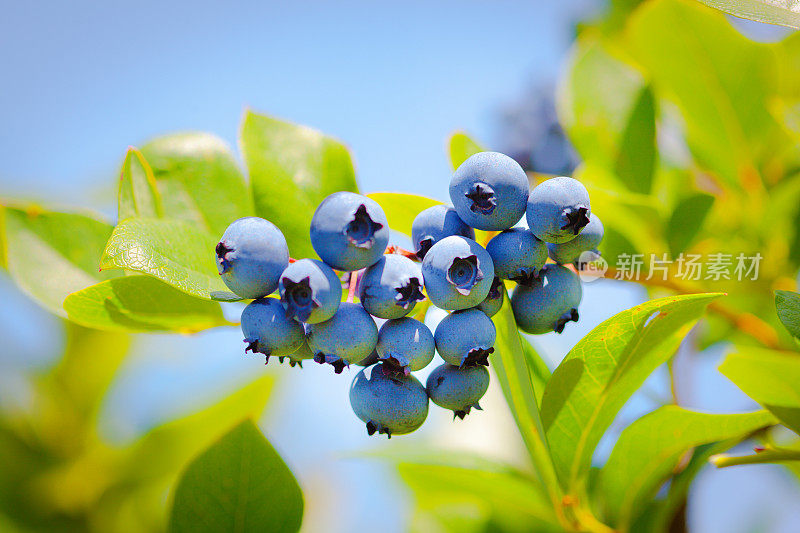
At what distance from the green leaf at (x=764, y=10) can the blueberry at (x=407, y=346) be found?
0.59 meters

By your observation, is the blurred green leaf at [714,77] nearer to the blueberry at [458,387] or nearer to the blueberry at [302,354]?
the blueberry at [458,387]

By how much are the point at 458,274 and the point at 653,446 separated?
1.86ft

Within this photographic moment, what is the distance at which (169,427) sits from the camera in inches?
73.7

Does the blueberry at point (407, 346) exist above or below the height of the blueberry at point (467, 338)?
below

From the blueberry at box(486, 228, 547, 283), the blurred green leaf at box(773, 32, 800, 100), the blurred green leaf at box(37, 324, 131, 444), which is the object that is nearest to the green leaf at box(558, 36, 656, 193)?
the blurred green leaf at box(773, 32, 800, 100)

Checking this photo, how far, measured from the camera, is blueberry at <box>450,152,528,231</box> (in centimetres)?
86

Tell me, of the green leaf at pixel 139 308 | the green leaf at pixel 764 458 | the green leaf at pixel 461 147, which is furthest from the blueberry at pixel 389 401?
the green leaf at pixel 764 458

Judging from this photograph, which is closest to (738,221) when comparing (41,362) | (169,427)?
(169,427)

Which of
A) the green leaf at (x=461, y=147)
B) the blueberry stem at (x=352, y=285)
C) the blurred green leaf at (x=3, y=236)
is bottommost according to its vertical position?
the blurred green leaf at (x=3, y=236)

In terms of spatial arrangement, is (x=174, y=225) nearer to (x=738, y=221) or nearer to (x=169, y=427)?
(x=169, y=427)

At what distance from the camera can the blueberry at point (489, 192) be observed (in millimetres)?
858

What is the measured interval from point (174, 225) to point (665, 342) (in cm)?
78

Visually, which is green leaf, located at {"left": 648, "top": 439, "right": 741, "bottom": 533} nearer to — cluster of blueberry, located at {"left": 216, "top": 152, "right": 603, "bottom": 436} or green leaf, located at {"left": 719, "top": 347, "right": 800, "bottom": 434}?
green leaf, located at {"left": 719, "top": 347, "right": 800, "bottom": 434}

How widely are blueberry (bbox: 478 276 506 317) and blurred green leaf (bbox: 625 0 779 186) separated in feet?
3.78
